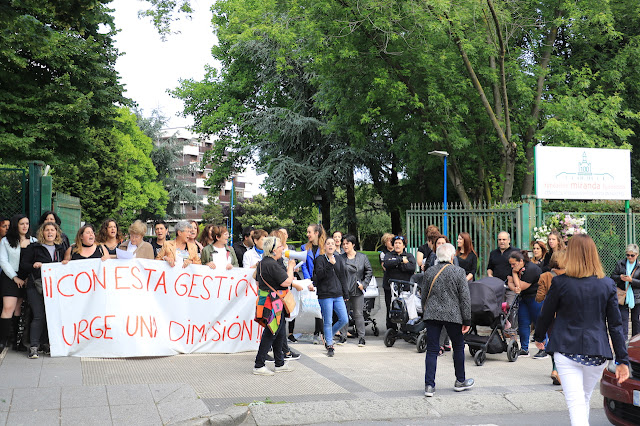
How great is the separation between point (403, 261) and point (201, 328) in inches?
143

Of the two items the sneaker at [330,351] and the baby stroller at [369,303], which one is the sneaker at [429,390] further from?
the baby stroller at [369,303]

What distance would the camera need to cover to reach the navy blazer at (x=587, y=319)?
5066mm

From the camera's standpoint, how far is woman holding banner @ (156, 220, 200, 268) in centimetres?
933

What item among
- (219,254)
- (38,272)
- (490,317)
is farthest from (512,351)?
(38,272)

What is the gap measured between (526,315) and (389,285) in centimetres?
243

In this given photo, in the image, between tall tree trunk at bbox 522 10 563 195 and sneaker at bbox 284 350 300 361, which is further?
tall tree trunk at bbox 522 10 563 195

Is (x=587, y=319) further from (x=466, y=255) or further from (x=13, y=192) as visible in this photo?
(x=13, y=192)

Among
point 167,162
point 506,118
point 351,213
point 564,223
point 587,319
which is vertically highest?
point 167,162

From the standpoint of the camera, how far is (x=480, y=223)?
46.1 ft

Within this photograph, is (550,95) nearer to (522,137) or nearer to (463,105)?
(522,137)

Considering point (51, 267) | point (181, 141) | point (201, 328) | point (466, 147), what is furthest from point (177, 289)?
point (181, 141)

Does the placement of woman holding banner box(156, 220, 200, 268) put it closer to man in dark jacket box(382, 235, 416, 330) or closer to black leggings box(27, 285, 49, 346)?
black leggings box(27, 285, 49, 346)

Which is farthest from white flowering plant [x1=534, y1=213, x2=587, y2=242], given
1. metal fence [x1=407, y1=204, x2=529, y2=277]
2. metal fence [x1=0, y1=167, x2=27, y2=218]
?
metal fence [x1=0, y1=167, x2=27, y2=218]

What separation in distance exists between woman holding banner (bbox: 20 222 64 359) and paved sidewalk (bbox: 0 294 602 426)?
31 cm
